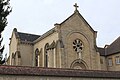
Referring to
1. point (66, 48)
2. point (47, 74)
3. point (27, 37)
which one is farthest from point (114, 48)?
point (47, 74)

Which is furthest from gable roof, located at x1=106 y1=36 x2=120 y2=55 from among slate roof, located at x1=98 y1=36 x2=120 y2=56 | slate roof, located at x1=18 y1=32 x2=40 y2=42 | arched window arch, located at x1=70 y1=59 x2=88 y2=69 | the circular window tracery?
slate roof, located at x1=18 y1=32 x2=40 y2=42

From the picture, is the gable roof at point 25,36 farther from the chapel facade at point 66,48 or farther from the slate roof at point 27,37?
the chapel facade at point 66,48

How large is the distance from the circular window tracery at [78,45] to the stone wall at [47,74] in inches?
484

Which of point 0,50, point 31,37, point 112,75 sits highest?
point 31,37

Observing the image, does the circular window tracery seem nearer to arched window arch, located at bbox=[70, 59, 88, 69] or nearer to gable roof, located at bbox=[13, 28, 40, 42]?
arched window arch, located at bbox=[70, 59, 88, 69]

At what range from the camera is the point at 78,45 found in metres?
43.7

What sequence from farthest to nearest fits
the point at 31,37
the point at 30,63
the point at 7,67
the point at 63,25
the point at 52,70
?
the point at 31,37
the point at 30,63
the point at 63,25
the point at 52,70
the point at 7,67

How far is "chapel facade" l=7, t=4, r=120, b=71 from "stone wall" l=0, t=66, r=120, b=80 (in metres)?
10.8

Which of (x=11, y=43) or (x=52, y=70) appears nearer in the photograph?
(x=52, y=70)

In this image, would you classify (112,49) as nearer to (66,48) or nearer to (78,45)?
(78,45)

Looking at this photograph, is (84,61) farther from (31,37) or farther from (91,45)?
(31,37)

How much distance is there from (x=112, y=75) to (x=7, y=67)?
1250cm

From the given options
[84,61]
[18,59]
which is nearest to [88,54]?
[84,61]

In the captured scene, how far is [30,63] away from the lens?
51.3 meters
